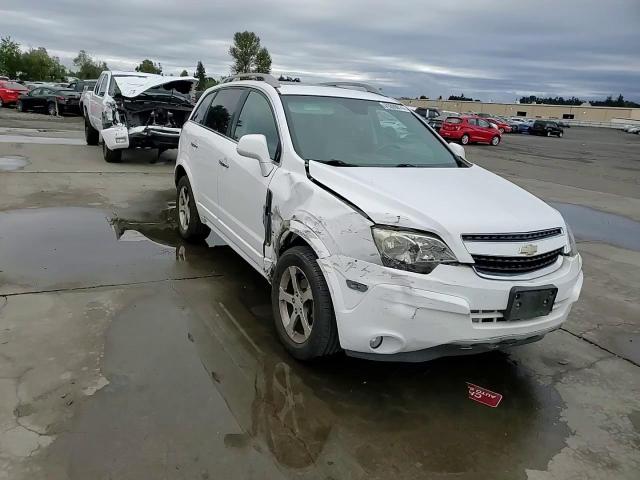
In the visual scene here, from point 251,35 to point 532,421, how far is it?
322 feet

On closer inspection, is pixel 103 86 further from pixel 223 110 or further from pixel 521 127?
pixel 521 127

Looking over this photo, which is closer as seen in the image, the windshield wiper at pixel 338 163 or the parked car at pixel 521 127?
the windshield wiper at pixel 338 163

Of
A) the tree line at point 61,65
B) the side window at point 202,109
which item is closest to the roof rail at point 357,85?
the side window at point 202,109

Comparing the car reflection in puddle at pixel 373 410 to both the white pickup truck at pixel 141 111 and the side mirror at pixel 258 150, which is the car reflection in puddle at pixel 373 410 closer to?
the side mirror at pixel 258 150

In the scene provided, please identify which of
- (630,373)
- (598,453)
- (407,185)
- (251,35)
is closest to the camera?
(598,453)

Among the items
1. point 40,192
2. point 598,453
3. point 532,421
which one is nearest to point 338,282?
point 532,421

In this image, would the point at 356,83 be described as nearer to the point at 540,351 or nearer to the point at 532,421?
the point at 540,351

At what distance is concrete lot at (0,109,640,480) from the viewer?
268 cm

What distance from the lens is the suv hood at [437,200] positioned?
2.99 m

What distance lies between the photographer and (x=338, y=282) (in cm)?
310

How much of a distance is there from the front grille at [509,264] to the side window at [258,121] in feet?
5.80

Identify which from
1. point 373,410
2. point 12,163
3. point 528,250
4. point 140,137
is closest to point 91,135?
point 12,163

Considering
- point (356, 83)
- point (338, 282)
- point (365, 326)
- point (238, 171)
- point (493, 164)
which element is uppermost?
point (356, 83)

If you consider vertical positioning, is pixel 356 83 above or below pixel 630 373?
above
